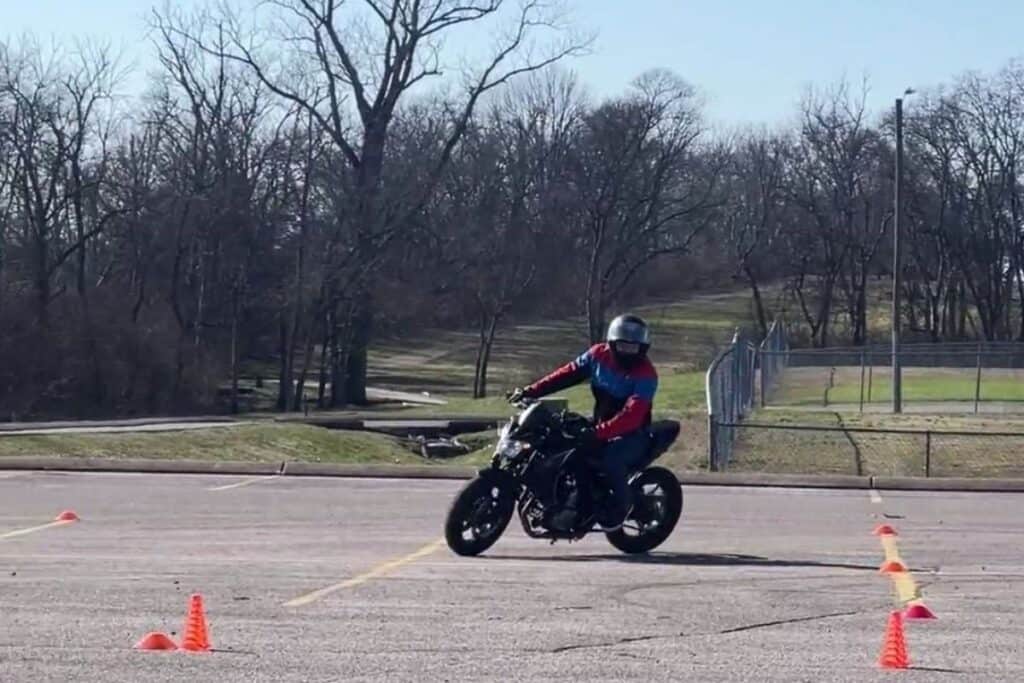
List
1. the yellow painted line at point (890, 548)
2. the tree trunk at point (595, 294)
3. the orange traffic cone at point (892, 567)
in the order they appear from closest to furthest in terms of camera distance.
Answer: the orange traffic cone at point (892, 567), the yellow painted line at point (890, 548), the tree trunk at point (595, 294)

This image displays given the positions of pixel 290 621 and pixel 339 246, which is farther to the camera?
pixel 339 246

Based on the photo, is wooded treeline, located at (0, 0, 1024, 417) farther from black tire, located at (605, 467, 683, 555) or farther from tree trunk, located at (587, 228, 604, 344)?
black tire, located at (605, 467, 683, 555)

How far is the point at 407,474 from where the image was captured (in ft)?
73.0

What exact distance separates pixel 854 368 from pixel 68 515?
143 feet

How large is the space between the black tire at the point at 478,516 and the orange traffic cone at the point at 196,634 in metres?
4.21

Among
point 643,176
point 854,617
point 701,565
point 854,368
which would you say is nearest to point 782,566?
point 701,565

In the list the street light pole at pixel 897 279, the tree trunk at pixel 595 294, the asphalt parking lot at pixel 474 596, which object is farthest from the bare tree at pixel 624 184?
the asphalt parking lot at pixel 474 596

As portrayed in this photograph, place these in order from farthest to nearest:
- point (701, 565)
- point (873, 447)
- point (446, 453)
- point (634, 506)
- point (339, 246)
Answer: point (339, 246) → point (446, 453) → point (873, 447) → point (634, 506) → point (701, 565)

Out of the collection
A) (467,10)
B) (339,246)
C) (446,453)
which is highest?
(467,10)

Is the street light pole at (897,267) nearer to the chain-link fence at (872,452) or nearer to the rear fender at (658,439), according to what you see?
the chain-link fence at (872,452)

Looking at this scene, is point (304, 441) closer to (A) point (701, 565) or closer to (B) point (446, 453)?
(B) point (446, 453)

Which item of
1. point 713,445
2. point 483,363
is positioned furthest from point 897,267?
point 483,363

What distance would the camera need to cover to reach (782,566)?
42.2ft

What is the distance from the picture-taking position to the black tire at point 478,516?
518 inches
